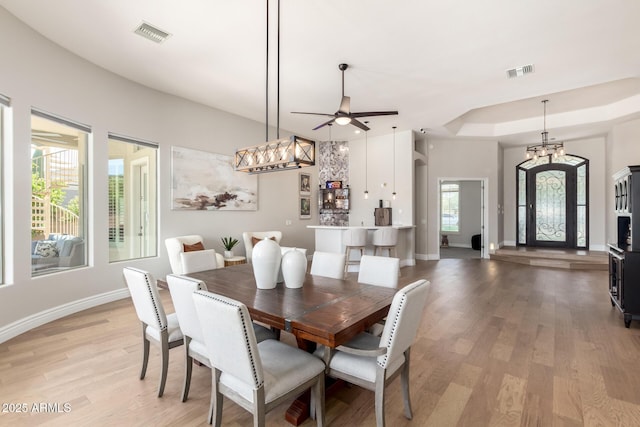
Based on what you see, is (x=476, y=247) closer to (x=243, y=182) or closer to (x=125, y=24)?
(x=243, y=182)

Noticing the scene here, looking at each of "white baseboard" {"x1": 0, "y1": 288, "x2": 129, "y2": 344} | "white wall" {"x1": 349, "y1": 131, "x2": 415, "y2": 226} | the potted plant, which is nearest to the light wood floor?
"white baseboard" {"x1": 0, "y1": 288, "x2": 129, "y2": 344}

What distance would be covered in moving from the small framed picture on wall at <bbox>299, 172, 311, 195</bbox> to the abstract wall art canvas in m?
1.55

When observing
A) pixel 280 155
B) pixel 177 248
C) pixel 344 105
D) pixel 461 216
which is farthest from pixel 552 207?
pixel 177 248

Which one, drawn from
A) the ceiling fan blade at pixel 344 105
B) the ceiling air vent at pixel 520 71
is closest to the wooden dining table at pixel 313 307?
the ceiling fan blade at pixel 344 105

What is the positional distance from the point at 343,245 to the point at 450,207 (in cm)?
664

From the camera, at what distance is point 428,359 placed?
2830mm

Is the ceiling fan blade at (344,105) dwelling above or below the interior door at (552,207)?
above

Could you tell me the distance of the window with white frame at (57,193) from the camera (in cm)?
379

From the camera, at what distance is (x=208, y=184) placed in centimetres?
598

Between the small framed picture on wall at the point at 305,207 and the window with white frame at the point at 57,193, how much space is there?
4703 millimetres

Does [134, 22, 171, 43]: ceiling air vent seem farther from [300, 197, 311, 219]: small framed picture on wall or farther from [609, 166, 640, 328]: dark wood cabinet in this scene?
[609, 166, 640, 328]: dark wood cabinet

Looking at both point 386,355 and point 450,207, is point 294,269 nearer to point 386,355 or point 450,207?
point 386,355

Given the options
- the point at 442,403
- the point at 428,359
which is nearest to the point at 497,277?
the point at 428,359

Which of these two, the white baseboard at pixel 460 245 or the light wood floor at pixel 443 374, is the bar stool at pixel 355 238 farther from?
the white baseboard at pixel 460 245
